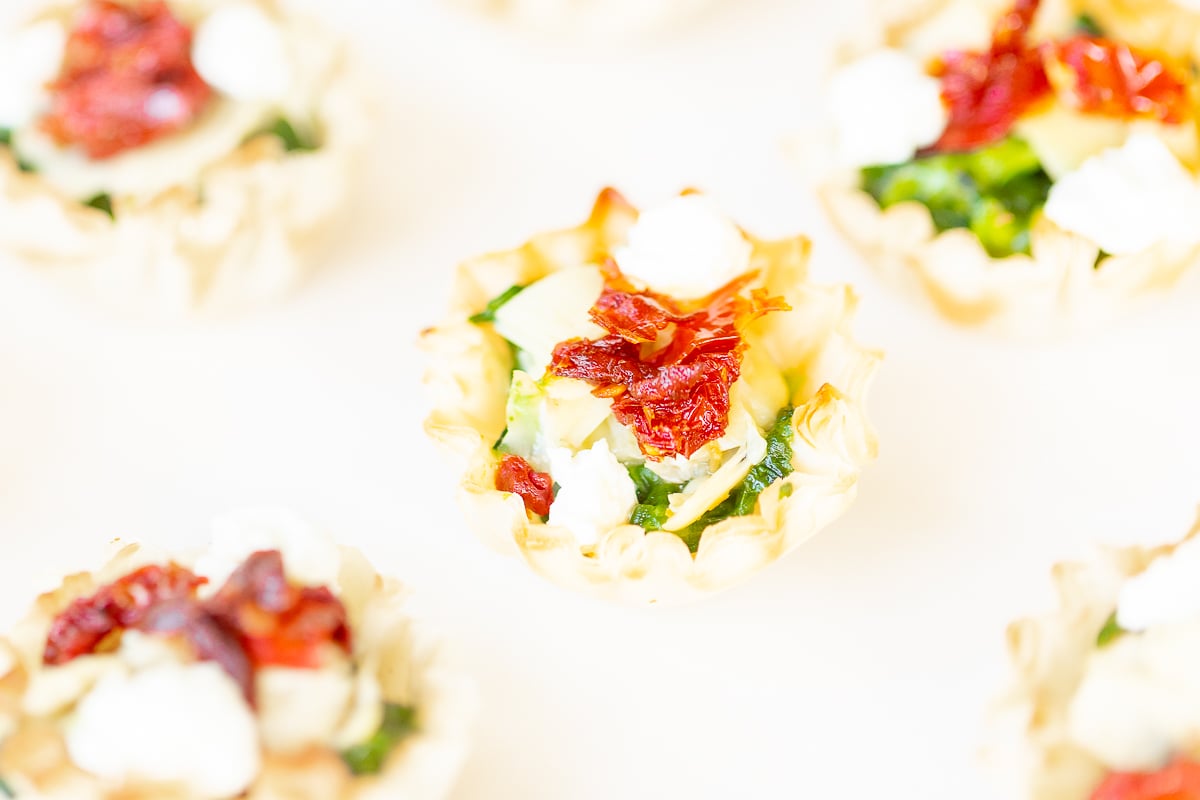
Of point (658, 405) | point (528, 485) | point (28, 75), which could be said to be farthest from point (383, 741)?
point (28, 75)

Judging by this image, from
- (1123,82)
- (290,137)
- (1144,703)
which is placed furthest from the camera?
(290,137)

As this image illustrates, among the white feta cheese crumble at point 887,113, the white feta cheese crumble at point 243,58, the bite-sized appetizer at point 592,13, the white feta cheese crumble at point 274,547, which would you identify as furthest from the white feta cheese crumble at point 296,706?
the bite-sized appetizer at point 592,13

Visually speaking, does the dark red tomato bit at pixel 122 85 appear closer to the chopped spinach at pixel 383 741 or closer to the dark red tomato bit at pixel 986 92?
the chopped spinach at pixel 383 741

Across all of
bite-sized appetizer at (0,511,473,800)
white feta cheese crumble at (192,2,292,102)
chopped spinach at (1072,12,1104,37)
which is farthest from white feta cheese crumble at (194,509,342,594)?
chopped spinach at (1072,12,1104,37)

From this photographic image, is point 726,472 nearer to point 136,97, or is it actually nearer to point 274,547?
point 274,547

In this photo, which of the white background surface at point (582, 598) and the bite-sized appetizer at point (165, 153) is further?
the bite-sized appetizer at point (165, 153)

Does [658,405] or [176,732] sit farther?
[658,405]
